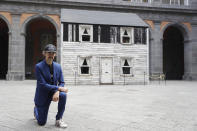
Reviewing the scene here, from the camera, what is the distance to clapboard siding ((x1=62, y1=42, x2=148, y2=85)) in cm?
1784

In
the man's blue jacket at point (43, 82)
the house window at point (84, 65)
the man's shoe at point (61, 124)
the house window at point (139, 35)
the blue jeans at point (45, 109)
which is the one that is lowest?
the man's shoe at point (61, 124)

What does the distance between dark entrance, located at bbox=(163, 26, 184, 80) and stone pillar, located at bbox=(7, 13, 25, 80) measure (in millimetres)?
19709

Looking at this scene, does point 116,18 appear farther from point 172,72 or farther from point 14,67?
point 172,72

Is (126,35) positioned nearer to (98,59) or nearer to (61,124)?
(98,59)

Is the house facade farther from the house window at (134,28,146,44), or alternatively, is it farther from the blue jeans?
the blue jeans

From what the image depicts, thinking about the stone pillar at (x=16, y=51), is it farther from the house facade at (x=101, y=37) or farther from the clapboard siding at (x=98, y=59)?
the clapboard siding at (x=98, y=59)

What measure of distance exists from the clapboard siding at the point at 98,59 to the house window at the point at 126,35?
615mm

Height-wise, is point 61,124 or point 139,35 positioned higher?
point 139,35

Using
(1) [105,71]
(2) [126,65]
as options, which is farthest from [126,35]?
(1) [105,71]

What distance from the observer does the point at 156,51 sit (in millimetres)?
24344

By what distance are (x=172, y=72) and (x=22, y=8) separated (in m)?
21.9

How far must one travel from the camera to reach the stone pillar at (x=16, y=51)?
2133cm

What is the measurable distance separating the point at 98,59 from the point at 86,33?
264cm

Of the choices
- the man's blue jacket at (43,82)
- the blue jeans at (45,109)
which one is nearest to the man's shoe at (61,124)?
the blue jeans at (45,109)
